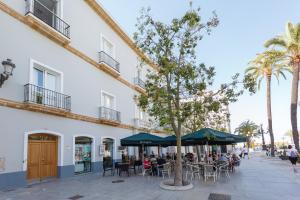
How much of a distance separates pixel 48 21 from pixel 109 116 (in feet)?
24.8

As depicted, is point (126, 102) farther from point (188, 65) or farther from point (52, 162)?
point (188, 65)

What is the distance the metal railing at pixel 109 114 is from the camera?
17.6 meters

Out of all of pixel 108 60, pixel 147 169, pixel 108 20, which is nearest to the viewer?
pixel 147 169

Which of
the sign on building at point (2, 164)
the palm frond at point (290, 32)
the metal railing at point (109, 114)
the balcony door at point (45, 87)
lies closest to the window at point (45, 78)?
the balcony door at point (45, 87)

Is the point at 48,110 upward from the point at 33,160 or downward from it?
upward

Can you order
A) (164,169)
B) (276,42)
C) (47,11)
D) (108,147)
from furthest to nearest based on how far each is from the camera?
(276,42), (108,147), (47,11), (164,169)

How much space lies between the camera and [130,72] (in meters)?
23.5

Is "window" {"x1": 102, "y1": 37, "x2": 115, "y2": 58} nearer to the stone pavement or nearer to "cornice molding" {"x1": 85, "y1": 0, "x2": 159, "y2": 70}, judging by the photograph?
"cornice molding" {"x1": 85, "y1": 0, "x2": 159, "y2": 70}

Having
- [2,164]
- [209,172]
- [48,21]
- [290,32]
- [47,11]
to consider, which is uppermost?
[290,32]

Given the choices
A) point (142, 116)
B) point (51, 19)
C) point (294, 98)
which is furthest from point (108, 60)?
point (294, 98)

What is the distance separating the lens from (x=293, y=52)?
2406 centimetres

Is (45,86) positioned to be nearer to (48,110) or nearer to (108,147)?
(48,110)

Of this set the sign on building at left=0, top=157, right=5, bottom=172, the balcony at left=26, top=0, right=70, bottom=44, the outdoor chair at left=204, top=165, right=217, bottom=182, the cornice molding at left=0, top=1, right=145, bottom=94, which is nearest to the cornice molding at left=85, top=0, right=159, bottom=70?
the cornice molding at left=0, top=1, right=145, bottom=94

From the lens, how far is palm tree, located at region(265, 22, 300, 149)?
23.3 m
